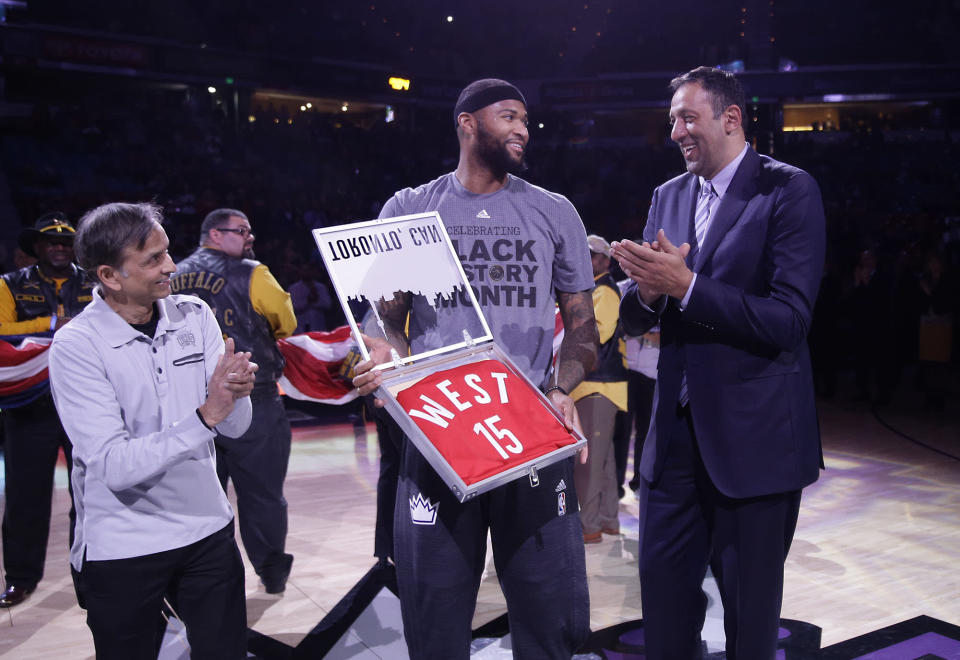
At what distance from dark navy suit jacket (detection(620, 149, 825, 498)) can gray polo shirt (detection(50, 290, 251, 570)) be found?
135 cm

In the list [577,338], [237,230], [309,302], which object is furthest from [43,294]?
[309,302]

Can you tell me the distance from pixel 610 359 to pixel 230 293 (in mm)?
2299

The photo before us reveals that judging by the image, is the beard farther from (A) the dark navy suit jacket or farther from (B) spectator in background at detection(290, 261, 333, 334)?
(B) spectator in background at detection(290, 261, 333, 334)

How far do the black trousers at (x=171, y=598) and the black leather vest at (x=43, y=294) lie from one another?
9.06 feet

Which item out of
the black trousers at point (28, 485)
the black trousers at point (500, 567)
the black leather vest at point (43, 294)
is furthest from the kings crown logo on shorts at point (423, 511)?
the black leather vest at point (43, 294)

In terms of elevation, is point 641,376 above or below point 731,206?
below

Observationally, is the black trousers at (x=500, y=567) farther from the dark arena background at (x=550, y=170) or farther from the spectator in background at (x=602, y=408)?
the spectator in background at (x=602, y=408)

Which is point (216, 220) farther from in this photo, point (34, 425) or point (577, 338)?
point (577, 338)

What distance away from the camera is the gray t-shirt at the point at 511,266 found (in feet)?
7.54

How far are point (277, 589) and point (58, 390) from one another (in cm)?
251

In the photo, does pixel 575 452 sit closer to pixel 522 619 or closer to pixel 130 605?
pixel 522 619

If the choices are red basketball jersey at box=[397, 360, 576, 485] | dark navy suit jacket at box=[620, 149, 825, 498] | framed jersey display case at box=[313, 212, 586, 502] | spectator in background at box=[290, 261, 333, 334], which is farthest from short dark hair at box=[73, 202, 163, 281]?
spectator in background at box=[290, 261, 333, 334]

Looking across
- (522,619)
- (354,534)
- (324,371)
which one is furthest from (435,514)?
(324,371)

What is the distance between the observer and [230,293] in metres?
4.27
